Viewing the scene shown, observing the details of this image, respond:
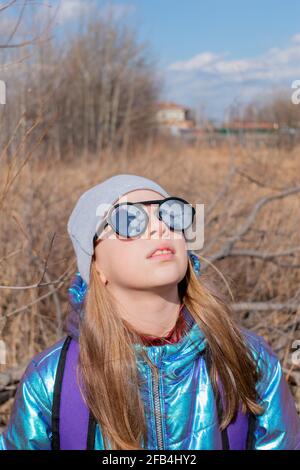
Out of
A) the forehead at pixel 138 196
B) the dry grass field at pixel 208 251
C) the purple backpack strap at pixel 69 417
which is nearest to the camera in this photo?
the purple backpack strap at pixel 69 417

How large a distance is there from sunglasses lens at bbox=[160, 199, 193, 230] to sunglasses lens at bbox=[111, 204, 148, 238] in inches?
2.0

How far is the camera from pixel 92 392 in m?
1.31

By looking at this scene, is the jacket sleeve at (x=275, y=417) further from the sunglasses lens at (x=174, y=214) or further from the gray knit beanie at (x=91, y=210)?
the gray knit beanie at (x=91, y=210)

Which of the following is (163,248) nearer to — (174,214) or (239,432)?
(174,214)

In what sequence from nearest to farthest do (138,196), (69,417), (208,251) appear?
(69,417) < (138,196) < (208,251)

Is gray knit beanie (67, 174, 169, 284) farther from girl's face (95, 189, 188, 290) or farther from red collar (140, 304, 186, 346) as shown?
red collar (140, 304, 186, 346)

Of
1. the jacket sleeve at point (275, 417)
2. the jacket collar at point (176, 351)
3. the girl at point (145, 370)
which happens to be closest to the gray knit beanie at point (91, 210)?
the girl at point (145, 370)

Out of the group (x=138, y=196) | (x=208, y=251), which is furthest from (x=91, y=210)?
(x=208, y=251)

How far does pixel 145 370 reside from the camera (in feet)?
4.38

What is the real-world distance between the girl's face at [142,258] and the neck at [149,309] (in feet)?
0.10

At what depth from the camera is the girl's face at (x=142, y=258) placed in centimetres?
131

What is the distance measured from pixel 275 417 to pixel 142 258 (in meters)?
0.49

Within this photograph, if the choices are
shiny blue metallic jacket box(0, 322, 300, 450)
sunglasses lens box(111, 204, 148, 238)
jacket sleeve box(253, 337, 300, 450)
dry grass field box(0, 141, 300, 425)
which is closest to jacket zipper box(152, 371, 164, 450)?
shiny blue metallic jacket box(0, 322, 300, 450)
